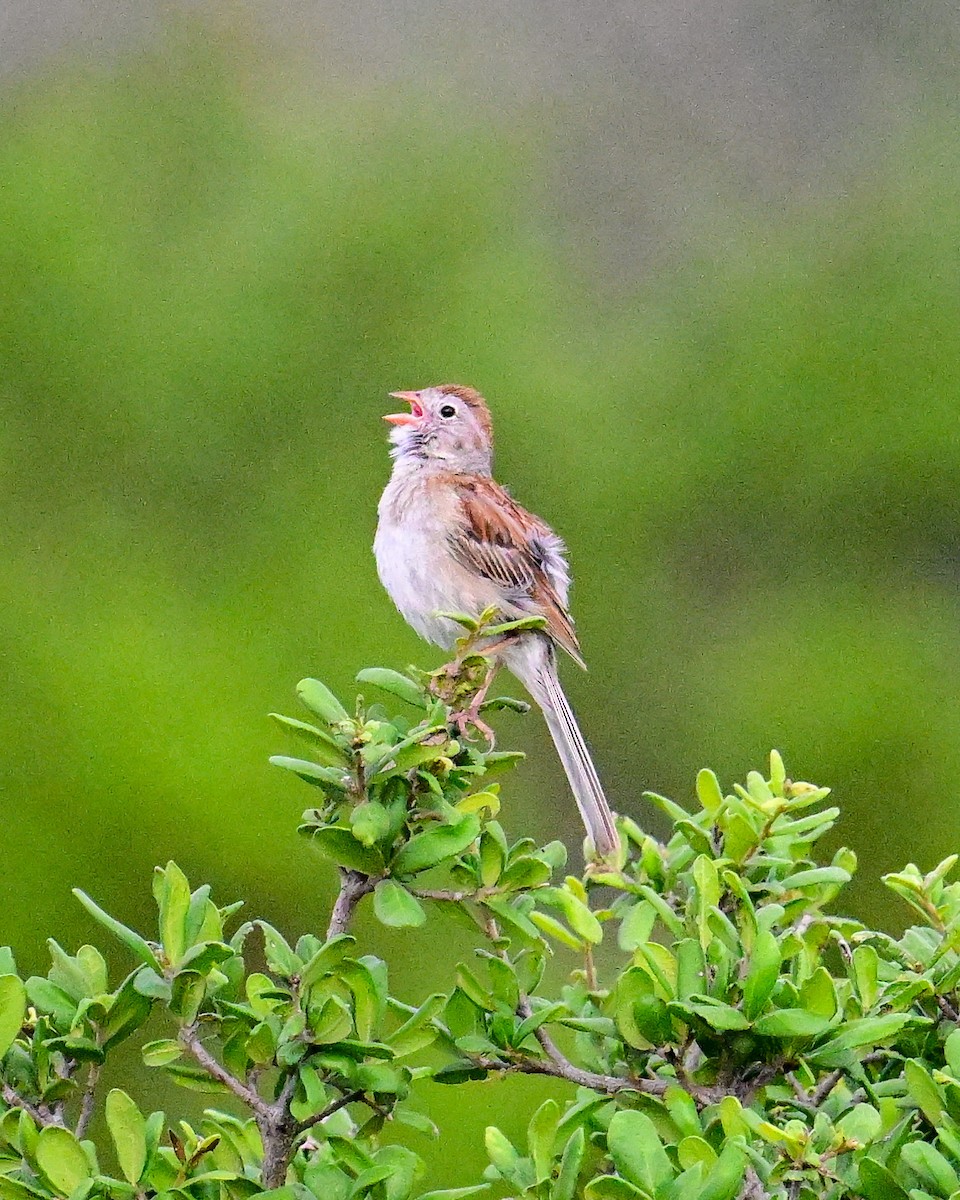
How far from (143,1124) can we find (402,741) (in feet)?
1.29

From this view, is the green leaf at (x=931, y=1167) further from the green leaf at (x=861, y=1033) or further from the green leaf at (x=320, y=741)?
the green leaf at (x=320, y=741)

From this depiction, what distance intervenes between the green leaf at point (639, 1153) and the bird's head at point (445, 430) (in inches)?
96.7

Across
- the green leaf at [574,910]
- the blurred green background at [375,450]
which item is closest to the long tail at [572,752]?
the green leaf at [574,910]

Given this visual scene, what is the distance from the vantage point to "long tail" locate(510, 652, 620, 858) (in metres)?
2.86

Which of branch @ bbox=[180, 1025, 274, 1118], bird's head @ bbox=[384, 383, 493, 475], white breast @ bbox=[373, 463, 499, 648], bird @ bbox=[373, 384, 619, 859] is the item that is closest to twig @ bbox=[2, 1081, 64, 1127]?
branch @ bbox=[180, 1025, 274, 1118]

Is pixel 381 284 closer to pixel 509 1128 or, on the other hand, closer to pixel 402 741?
pixel 509 1128

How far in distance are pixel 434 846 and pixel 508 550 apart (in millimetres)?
2030

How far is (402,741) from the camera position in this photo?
1605 millimetres

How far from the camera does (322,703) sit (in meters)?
1.60

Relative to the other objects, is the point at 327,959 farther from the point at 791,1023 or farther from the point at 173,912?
the point at 791,1023

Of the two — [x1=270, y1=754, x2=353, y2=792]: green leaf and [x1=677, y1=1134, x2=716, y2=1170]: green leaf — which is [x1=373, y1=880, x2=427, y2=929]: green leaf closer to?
[x1=270, y1=754, x2=353, y2=792]: green leaf

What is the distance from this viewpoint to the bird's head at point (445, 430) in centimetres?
387

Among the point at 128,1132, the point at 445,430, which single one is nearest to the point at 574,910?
the point at 128,1132

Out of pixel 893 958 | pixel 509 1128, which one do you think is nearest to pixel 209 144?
pixel 509 1128
